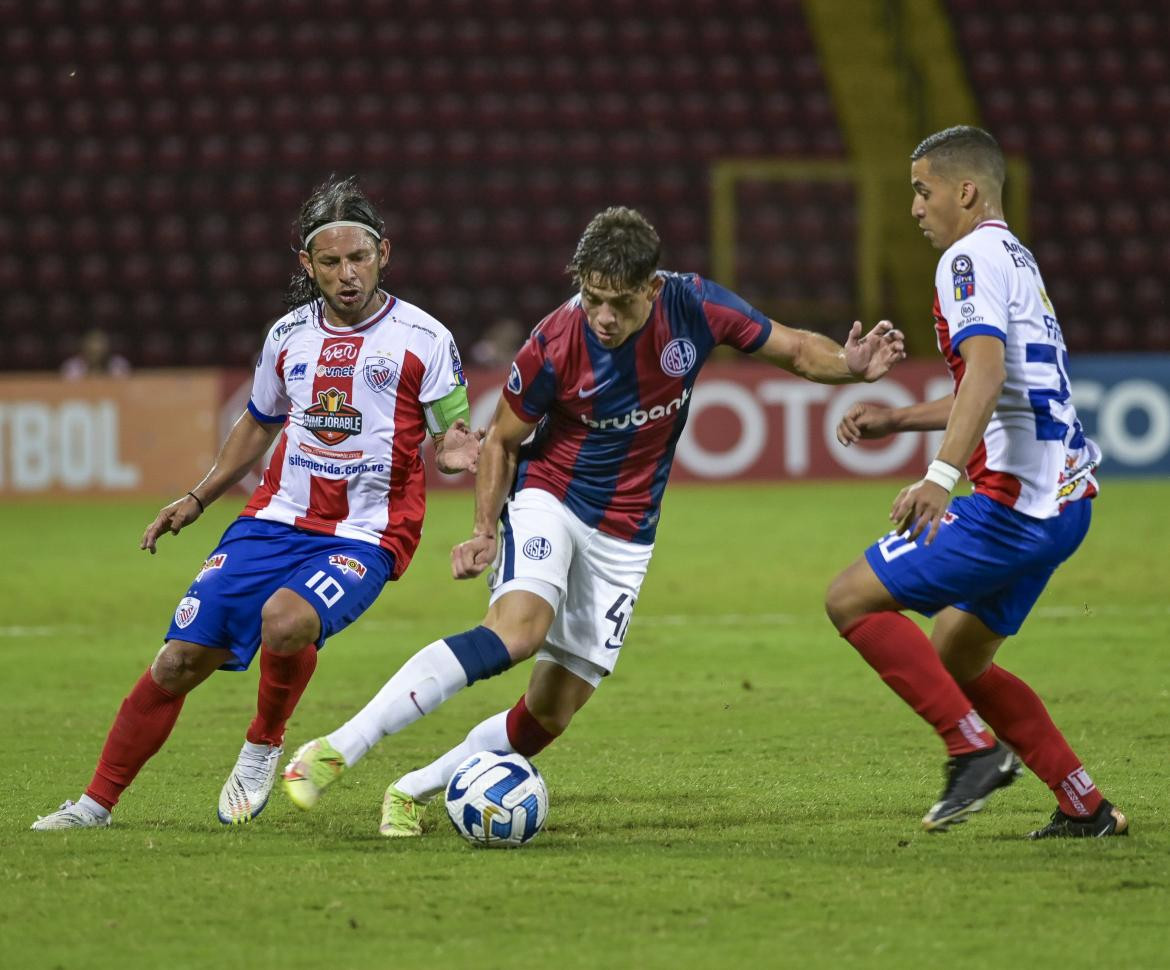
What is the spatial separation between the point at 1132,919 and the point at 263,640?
250 centimetres

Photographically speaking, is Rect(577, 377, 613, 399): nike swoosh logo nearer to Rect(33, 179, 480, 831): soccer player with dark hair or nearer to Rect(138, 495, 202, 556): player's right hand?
Rect(33, 179, 480, 831): soccer player with dark hair

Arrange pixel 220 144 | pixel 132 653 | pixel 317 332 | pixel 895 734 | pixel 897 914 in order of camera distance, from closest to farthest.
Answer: pixel 897 914, pixel 317 332, pixel 895 734, pixel 132 653, pixel 220 144

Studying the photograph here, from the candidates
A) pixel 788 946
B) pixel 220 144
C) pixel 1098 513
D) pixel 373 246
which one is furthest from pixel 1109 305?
pixel 788 946

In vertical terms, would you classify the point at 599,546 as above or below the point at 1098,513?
above

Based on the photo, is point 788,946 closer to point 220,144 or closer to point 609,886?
point 609,886

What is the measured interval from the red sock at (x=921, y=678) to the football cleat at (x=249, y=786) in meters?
1.79

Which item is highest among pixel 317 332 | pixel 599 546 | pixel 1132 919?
pixel 317 332

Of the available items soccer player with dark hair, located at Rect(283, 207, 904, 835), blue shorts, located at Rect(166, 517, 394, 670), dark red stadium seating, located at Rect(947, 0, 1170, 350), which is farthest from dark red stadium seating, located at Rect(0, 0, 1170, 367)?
soccer player with dark hair, located at Rect(283, 207, 904, 835)

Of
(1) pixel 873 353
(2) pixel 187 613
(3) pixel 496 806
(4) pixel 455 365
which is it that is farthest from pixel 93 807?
(1) pixel 873 353

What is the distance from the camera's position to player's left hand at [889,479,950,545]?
169 inches

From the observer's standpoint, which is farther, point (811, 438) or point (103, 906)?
point (811, 438)

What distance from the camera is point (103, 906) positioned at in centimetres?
400

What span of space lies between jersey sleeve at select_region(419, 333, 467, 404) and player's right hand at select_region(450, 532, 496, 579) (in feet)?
2.20

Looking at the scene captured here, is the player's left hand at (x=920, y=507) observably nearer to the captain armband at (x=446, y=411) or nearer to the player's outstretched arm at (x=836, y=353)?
the player's outstretched arm at (x=836, y=353)
